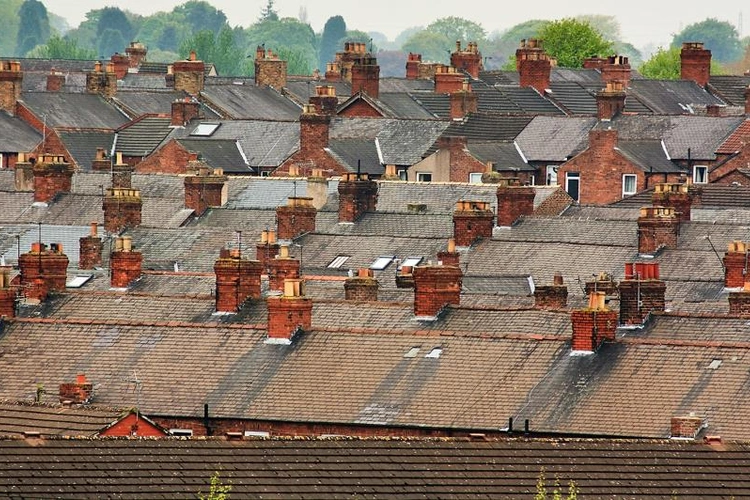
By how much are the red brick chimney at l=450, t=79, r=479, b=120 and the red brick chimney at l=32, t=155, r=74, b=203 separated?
31.4 metres

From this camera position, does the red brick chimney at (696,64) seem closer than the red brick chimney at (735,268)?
No

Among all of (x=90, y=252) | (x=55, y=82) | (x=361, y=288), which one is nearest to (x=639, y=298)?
(x=361, y=288)

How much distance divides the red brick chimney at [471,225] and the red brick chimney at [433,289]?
1861cm

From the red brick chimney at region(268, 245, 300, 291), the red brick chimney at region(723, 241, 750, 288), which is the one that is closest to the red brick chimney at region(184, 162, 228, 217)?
the red brick chimney at region(268, 245, 300, 291)

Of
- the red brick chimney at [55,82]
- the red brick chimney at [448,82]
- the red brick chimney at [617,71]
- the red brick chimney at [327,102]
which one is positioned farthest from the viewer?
the red brick chimney at [55,82]

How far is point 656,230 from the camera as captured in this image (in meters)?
93.2

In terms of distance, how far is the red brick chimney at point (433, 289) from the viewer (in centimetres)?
7512

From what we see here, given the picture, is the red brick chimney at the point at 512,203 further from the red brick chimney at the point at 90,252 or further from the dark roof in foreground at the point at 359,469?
the dark roof in foreground at the point at 359,469

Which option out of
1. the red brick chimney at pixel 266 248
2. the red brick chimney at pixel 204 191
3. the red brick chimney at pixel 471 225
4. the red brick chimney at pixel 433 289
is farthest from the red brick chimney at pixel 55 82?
the red brick chimney at pixel 433 289

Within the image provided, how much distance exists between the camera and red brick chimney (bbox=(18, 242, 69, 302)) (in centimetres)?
8062

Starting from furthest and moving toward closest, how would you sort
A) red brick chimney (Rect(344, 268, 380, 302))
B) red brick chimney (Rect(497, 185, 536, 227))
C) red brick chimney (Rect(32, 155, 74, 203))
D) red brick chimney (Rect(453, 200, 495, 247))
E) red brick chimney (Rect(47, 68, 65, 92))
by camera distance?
red brick chimney (Rect(47, 68, 65, 92)) < red brick chimney (Rect(32, 155, 74, 203)) < red brick chimney (Rect(497, 185, 536, 227)) < red brick chimney (Rect(453, 200, 495, 247)) < red brick chimney (Rect(344, 268, 380, 302))

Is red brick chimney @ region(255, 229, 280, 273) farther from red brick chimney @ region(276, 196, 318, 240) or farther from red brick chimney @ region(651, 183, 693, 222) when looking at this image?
red brick chimney @ region(651, 183, 693, 222)

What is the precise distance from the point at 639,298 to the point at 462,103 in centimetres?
6549

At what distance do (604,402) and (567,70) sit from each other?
105 metres
